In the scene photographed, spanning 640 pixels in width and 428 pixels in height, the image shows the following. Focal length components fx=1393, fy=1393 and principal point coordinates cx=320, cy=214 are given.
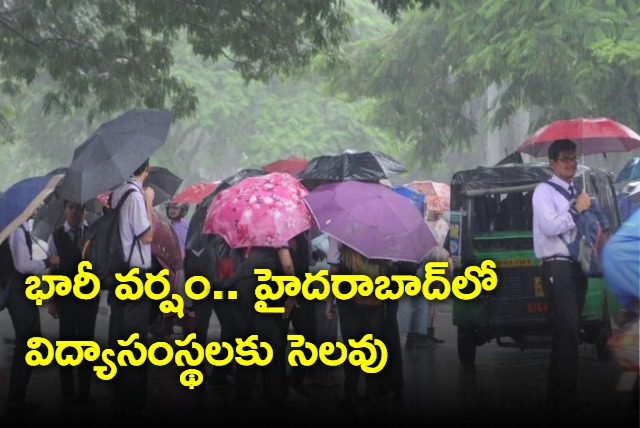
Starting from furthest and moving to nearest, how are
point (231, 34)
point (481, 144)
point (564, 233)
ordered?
1. point (481, 144)
2. point (231, 34)
3. point (564, 233)

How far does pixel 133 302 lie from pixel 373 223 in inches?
68.7

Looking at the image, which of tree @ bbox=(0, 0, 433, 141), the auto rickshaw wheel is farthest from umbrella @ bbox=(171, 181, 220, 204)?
the auto rickshaw wheel

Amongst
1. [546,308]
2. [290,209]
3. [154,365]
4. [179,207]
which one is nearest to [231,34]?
[179,207]

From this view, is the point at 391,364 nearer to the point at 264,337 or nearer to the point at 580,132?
the point at 264,337

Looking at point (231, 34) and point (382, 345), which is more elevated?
point (231, 34)

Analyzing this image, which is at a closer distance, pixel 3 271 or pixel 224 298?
pixel 3 271

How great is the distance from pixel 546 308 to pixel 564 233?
9.58 feet

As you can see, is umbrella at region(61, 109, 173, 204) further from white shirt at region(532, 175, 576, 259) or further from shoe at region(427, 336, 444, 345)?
shoe at region(427, 336, 444, 345)

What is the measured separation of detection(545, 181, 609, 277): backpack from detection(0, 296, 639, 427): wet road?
98cm

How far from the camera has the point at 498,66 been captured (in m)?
25.0

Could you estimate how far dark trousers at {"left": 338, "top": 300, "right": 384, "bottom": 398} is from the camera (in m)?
9.77

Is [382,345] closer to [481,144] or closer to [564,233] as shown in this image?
[564,233]

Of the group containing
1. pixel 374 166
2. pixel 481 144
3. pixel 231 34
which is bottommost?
pixel 374 166

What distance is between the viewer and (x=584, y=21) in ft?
75.1
